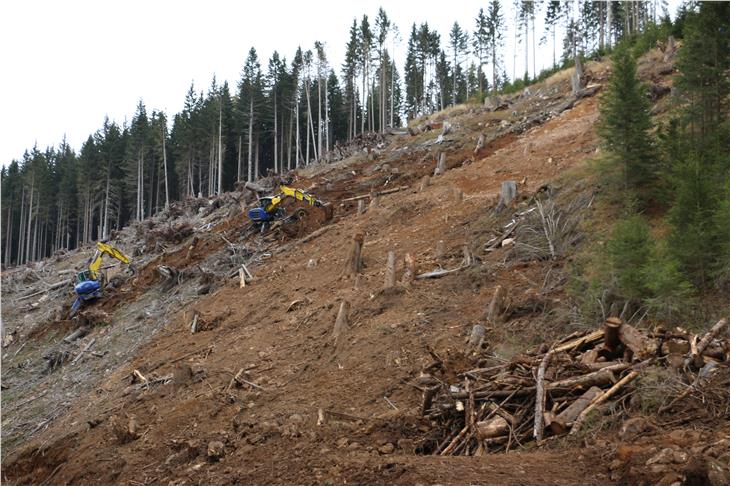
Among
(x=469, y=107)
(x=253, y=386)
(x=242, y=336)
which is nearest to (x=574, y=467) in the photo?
(x=253, y=386)

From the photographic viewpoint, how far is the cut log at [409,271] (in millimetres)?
11255

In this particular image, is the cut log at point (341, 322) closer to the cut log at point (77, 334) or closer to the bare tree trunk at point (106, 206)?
the cut log at point (77, 334)

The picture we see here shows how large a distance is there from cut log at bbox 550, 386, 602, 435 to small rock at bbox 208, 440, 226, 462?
13.7ft

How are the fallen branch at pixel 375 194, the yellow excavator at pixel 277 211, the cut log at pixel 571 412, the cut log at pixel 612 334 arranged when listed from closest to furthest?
1. the cut log at pixel 571 412
2. the cut log at pixel 612 334
3. the yellow excavator at pixel 277 211
4. the fallen branch at pixel 375 194

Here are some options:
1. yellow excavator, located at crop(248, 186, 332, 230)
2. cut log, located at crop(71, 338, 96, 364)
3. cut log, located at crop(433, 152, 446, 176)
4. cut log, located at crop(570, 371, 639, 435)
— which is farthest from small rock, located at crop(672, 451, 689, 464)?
cut log, located at crop(433, 152, 446, 176)

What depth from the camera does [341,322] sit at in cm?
1026

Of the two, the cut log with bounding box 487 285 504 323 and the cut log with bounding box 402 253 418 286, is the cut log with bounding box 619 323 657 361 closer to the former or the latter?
the cut log with bounding box 487 285 504 323

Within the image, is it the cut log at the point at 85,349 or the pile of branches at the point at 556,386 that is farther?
the cut log at the point at 85,349

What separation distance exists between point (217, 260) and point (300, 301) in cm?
743

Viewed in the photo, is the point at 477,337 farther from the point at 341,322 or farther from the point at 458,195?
the point at 458,195

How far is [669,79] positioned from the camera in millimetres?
20641

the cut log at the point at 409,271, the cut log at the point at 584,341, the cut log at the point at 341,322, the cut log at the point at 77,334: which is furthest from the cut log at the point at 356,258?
the cut log at the point at 77,334

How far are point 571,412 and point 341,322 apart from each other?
5.46 metres

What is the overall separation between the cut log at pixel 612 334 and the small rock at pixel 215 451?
4.91 m
